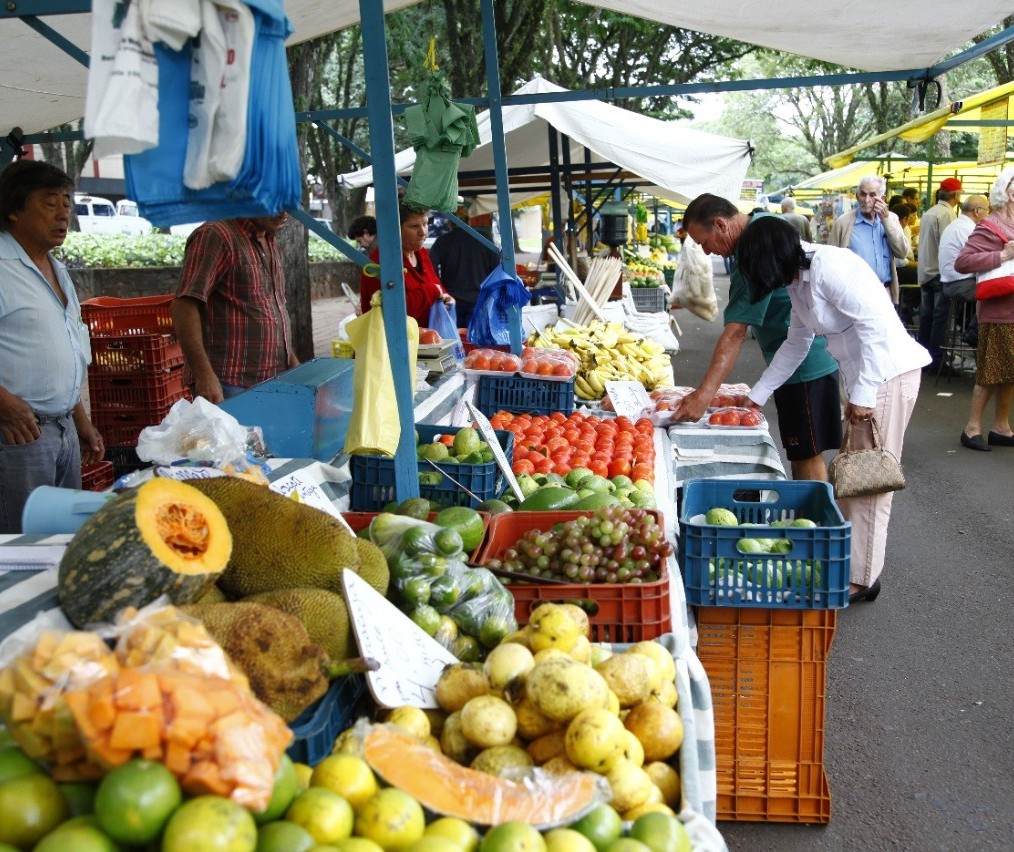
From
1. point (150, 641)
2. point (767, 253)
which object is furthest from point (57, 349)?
point (767, 253)

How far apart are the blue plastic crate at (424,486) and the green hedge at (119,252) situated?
15622 millimetres

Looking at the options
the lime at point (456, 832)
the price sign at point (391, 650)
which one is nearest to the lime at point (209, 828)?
the lime at point (456, 832)

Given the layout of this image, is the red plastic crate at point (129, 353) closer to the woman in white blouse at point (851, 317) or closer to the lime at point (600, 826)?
the woman in white blouse at point (851, 317)

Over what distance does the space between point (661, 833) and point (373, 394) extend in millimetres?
2142

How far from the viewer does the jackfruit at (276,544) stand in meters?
2.29

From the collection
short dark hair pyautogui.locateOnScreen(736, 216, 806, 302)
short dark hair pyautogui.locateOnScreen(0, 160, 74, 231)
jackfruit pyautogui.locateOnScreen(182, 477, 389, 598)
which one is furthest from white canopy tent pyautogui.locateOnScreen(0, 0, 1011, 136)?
jackfruit pyautogui.locateOnScreen(182, 477, 389, 598)

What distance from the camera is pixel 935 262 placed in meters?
12.5

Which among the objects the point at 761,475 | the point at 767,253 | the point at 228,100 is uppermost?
the point at 228,100

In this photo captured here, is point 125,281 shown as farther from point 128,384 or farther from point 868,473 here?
point 868,473

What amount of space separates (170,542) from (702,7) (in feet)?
18.4

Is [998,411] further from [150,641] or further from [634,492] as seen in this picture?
[150,641]

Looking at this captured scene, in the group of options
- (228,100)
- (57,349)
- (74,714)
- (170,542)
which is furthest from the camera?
(57,349)

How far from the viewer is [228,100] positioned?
2234 mm

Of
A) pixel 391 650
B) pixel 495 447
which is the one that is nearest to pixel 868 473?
pixel 495 447
